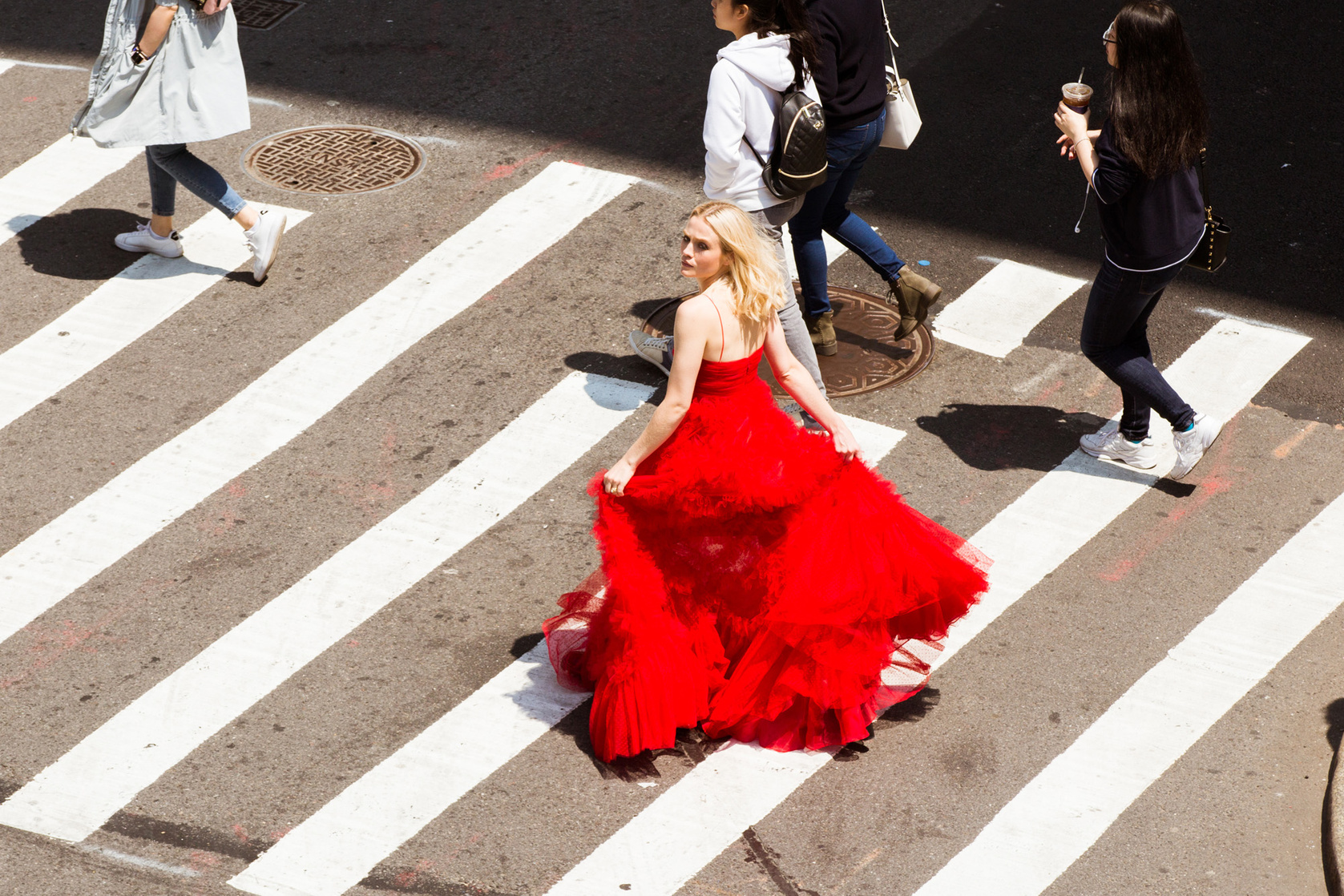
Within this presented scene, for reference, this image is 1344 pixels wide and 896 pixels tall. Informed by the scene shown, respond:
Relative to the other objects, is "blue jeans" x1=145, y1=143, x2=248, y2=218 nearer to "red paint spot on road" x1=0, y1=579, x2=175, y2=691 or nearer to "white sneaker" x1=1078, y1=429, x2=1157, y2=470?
"red paint spot on road" x1=0, y1=579, x2=175, y2=691

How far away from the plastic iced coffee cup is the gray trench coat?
4.89 metres

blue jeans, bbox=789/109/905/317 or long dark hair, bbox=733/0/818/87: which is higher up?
long dark hair, bbox=733/0/818/87

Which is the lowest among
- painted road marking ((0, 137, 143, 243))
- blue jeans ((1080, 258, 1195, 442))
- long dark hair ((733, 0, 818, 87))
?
painted road marking ((0, 137, 143, 243))

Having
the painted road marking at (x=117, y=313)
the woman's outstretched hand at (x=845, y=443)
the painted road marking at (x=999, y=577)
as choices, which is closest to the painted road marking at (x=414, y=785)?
the painted road marking at (x=999, y=577)

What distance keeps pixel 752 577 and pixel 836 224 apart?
10.7 feet

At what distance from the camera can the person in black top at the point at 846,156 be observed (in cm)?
789

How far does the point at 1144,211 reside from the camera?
725cm

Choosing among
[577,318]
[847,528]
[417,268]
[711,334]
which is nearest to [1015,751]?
[847,528]

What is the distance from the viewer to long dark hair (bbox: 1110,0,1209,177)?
6855mm

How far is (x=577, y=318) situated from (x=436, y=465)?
1.61 metres

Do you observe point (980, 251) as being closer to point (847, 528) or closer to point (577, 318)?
point (577, 318)

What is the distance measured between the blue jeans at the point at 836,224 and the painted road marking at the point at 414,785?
2.89 m

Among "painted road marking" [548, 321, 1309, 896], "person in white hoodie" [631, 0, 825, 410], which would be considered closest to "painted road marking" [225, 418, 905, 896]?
"painted road marking" [548, 321, 1309, 896]

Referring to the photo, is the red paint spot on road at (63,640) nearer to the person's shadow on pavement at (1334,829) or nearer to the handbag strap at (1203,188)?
the person's shadow on pavement at (1334,829)
